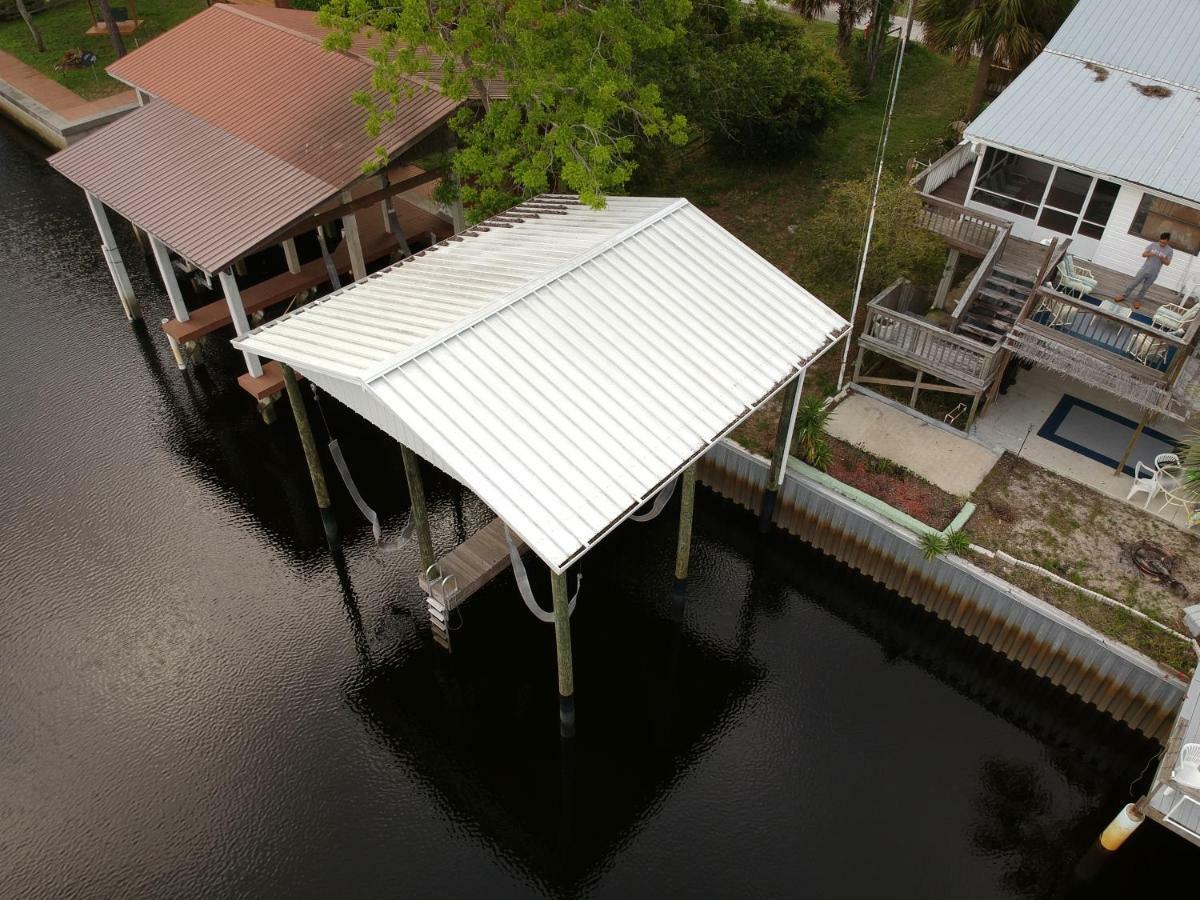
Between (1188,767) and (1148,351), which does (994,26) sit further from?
(1188,767)

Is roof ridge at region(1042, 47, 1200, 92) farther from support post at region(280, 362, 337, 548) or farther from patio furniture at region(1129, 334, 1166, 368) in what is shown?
support post at region(280, 362, 337, 548)

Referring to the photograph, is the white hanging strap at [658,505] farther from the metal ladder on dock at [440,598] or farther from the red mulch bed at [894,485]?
the metal ladder on dock at [440,598]

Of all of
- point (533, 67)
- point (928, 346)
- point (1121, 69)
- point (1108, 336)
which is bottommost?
point (928, 346)

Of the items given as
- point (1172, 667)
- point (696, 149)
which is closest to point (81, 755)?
point (1172, 667)

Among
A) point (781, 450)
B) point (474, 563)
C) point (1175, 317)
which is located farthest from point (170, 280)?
point (1175, 317)

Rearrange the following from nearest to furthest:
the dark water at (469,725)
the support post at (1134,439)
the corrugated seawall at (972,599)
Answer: the dark water at (469,725) → the corrugated seawall at (972,599) → the support post at (1134,439)

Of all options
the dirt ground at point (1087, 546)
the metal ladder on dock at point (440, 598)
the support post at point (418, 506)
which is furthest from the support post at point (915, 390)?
the support post at point (418, 506)
